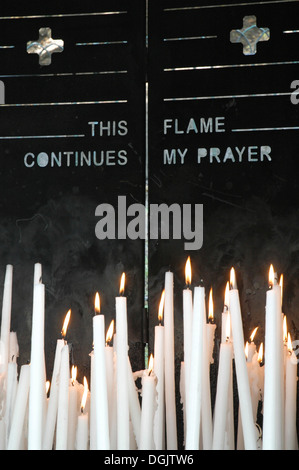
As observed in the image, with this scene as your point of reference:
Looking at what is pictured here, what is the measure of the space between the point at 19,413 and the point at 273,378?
0.32 metres

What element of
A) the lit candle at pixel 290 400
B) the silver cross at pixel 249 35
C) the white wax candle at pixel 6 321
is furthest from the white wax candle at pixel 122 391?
the silver cross at pixel 249 35

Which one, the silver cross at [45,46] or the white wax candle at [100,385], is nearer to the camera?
the white wax candle at [100,385]

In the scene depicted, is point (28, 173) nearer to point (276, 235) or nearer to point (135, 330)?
point (135, 330)

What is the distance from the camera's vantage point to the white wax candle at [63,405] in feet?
2.85

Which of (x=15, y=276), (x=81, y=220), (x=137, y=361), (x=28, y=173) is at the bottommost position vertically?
(x=137, y=361)

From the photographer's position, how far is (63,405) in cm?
88

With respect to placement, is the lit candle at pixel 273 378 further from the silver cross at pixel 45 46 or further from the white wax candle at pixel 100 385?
the silver cross at pixel 45 46

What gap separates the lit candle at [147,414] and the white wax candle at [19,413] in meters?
0.15

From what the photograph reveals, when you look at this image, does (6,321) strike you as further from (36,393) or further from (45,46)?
(45,46)

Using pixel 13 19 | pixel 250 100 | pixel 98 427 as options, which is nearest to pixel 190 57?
pixel 250 100

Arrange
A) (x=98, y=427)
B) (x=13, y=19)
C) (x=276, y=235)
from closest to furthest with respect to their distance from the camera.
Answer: (x=98, y=427) < (x=276, y=235) < (x=13, y=19)

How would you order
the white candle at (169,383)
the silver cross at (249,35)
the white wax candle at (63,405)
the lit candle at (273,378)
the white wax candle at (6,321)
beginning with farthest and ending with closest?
1. the silver cross at (249,35)
2. the white wax candle at (6,321)
3. the white candle at (169,383)
4. the white wax candle at (63,405)
5. the lit candle at (273,378)

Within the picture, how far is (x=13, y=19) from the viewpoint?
162 cm

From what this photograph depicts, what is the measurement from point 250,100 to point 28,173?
0.49m
